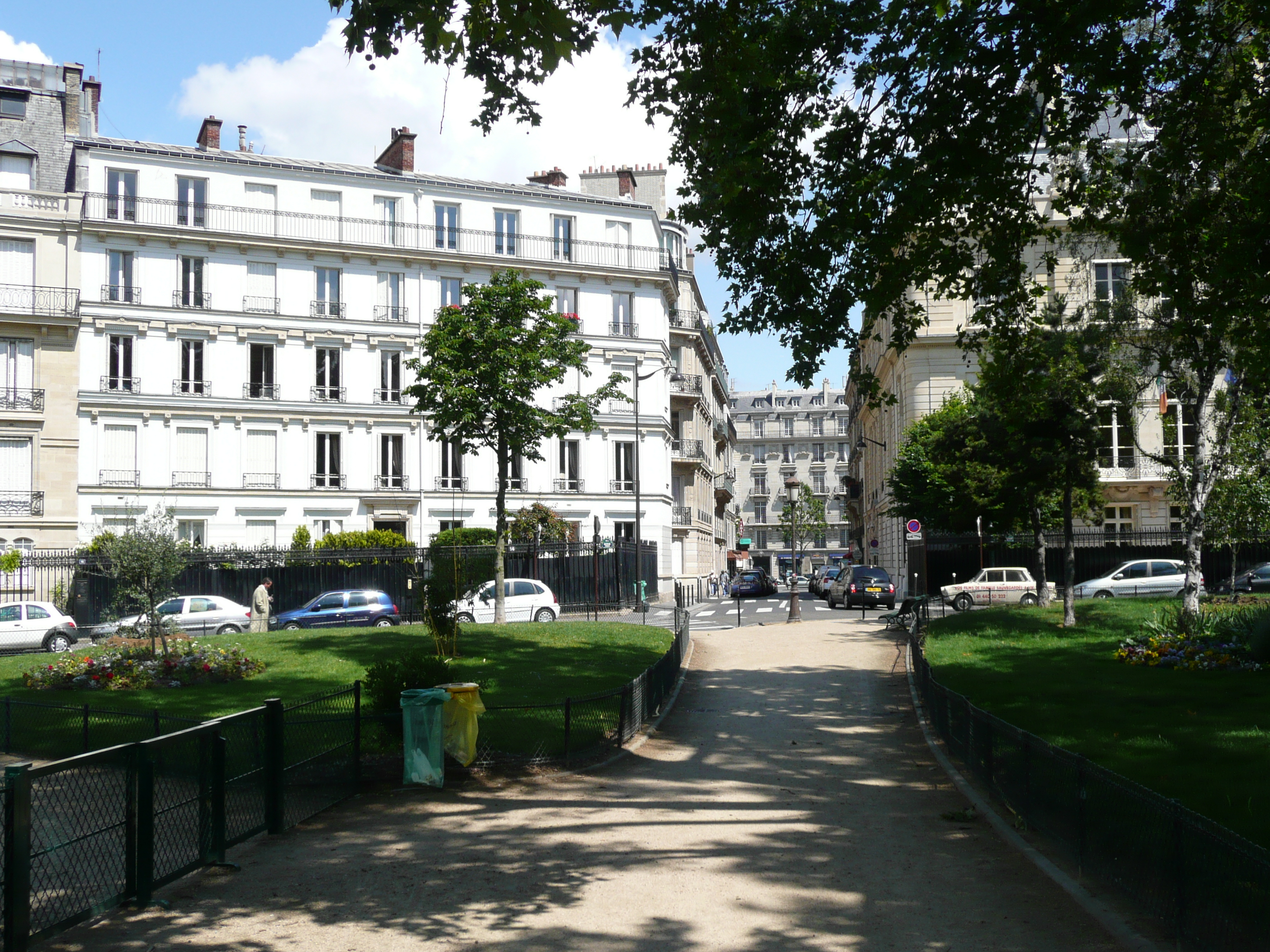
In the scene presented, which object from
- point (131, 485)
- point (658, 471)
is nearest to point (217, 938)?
point (131, 485)

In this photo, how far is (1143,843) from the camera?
6.23m

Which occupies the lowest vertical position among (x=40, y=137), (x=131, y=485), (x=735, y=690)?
(x=735, y=690)

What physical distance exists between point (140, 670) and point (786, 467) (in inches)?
4126

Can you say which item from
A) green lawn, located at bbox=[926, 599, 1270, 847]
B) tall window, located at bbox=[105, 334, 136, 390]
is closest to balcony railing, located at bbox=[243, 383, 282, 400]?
tall window, located at bbox=[105, 334, 136, 390]

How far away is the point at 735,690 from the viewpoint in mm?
18312

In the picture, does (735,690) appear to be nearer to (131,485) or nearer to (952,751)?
(952,751)

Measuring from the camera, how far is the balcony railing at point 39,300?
133 feet

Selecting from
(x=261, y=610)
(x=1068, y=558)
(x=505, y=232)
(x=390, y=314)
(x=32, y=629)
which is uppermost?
(x=505, y=232)

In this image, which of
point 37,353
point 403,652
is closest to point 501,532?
point 403,652

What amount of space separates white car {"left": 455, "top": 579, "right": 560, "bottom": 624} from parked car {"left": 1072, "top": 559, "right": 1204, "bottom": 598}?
652 inches

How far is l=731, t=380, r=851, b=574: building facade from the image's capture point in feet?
385

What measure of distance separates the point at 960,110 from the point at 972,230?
2.06 m

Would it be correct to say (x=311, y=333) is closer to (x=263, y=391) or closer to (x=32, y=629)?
(x=263, y=391)

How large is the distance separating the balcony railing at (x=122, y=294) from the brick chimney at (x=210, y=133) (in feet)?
25.1
